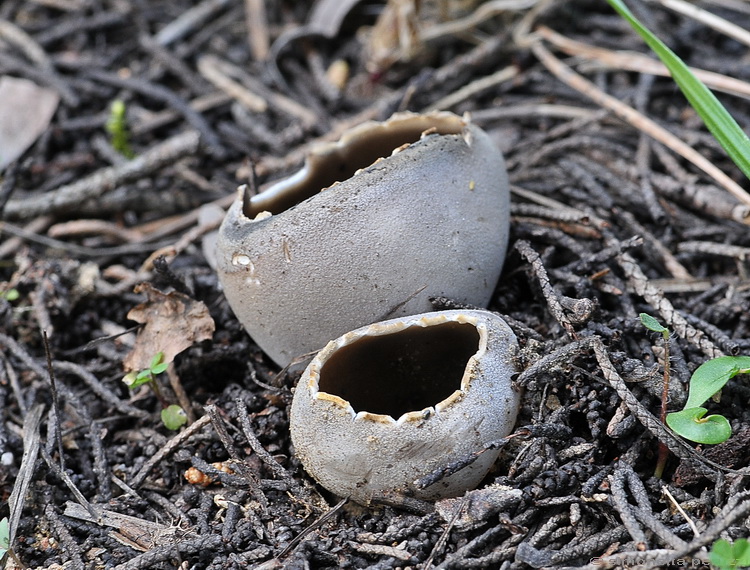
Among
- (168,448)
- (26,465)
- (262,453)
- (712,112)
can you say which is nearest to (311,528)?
(262,453)

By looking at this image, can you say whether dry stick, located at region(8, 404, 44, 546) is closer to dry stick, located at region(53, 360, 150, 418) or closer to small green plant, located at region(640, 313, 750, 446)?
dry stick, located at region(53, 360, 150, 418)

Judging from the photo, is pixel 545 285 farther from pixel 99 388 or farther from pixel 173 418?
pixel 99 388

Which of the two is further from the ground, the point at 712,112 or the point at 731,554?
the point at 712,112

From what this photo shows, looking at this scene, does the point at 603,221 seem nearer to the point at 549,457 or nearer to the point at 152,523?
the point at 549,457

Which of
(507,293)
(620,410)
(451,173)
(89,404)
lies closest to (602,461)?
(620,410)

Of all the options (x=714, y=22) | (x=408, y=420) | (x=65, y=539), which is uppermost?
(x=714, y=22)

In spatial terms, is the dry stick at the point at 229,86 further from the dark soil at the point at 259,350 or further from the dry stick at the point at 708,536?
the dry stick at the point at 708,536
